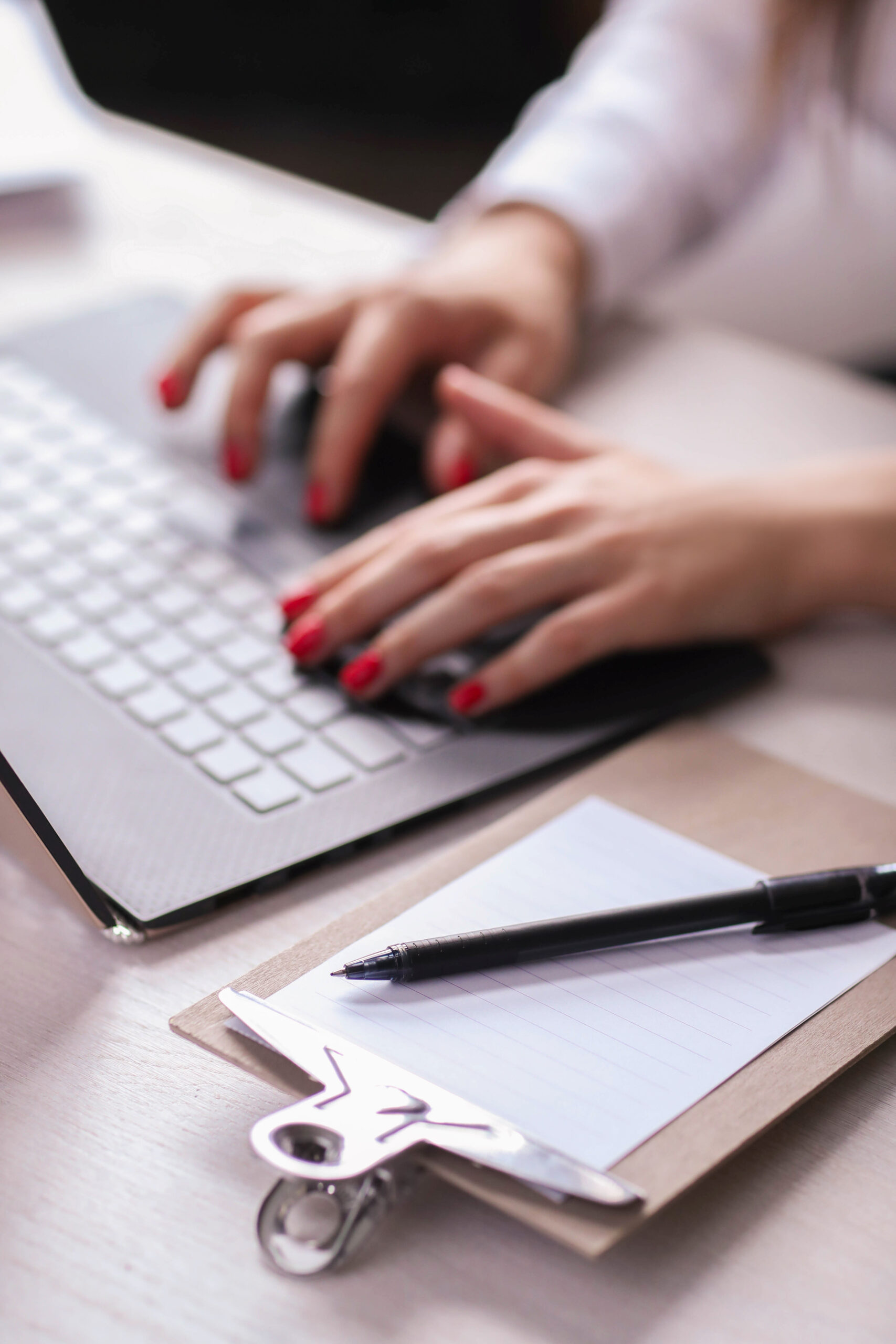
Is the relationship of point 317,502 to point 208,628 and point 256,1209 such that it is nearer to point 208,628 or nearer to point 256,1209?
point 208,628

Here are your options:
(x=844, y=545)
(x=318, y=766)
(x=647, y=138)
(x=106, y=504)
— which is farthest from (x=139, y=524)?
(x=647, y=138)

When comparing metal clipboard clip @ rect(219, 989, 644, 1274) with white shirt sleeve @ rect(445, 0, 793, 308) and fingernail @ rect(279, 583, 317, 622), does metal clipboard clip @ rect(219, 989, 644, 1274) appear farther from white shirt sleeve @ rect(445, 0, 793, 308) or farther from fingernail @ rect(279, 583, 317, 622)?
white shirt sleeve @ rect(445, 0, 793, 308)

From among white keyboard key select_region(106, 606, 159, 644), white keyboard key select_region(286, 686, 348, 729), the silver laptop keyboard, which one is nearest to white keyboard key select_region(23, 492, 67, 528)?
the silver laptop keyboard

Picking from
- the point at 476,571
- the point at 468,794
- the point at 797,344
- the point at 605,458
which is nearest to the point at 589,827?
the point at 468,794

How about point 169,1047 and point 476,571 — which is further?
point 476,571

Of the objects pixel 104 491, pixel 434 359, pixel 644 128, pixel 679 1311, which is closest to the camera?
pixel 679 1311

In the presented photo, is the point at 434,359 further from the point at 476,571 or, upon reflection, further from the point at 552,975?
the point at 552,975

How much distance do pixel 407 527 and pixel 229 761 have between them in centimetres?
17

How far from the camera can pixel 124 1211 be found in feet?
0.99

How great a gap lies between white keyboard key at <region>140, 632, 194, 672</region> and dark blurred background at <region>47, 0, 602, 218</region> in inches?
23.1

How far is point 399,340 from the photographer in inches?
28.5

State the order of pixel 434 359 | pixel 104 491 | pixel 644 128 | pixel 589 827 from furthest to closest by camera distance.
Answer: pixel 644 128 < pixel 434 359 < pixel 104 491 < pixel 589 827

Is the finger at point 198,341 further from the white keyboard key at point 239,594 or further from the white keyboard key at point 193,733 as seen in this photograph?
the white keyboard key at point 193,733

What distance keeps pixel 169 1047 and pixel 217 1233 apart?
68 mm
